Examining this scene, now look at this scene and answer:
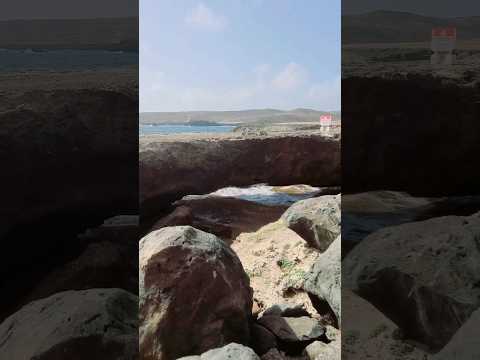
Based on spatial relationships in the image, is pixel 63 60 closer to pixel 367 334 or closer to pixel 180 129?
pixel 367 334

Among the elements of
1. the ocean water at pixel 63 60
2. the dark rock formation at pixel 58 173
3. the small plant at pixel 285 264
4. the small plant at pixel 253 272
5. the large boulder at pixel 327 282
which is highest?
the ocean water at pixel 63 60

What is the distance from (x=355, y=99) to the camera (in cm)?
265

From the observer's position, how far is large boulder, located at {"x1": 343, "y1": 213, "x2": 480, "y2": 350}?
2.46 metres

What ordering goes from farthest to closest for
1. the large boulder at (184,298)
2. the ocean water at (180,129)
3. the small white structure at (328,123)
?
the small white structure at (328,123)
the ocean water at (180,129)
the large boulder at (184,298)

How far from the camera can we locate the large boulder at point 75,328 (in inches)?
98.1

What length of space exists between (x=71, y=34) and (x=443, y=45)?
8.45 feet

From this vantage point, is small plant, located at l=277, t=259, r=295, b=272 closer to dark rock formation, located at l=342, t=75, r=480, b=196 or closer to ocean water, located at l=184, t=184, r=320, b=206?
ocean water, located at l=184, t=184, r=320, b=206

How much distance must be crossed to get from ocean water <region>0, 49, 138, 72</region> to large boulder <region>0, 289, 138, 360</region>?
154 cm

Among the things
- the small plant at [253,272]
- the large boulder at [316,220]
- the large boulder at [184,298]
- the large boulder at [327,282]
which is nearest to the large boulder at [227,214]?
the large boulder at [316,220]

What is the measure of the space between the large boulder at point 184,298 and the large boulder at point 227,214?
2.46 metres

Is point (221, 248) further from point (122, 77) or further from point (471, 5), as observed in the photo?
point (471, 5)

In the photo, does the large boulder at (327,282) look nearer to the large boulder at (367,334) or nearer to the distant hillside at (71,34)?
the large boulder at (367,334)

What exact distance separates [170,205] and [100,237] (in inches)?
166

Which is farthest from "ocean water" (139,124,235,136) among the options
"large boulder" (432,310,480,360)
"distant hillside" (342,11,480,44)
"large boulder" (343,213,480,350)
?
"large boulder" (432,310,480,360)
